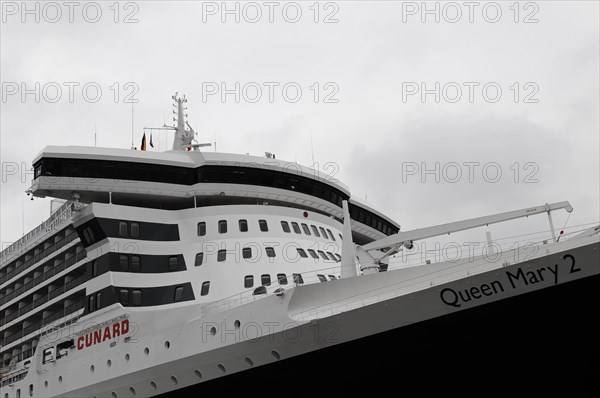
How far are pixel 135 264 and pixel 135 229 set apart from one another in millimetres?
1129

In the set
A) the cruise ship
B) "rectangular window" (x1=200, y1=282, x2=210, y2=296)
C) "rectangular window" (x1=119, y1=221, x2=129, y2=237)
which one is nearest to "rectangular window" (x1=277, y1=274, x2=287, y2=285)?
the cruise ship

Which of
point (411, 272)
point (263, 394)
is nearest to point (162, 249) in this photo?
point (263, 394)

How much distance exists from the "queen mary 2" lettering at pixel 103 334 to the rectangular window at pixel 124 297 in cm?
105

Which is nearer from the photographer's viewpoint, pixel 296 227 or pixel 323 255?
pixel 323 255

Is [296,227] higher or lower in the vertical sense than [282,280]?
higher

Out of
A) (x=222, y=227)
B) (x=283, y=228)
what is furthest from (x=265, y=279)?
(x=283, y=228)

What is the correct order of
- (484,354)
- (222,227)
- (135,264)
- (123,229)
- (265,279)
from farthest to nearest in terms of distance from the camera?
(222,227)
(123,229)
(135,264)
(265,279)
(484,354)

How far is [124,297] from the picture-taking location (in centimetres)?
2316

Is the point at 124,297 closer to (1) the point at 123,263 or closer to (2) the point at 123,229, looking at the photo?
(1) the point at 123,263

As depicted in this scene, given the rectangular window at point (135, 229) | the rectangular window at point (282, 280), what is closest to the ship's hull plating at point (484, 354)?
the rectangular window at point (282, 280)

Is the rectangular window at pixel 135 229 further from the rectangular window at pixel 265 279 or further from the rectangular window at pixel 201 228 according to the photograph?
the rectangular window at pixel 265 279

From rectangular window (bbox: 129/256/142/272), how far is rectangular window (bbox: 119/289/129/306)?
69 centimetres

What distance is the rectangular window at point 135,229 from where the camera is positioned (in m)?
24.1

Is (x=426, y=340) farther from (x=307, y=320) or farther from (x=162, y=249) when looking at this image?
(x=162, y=249)
